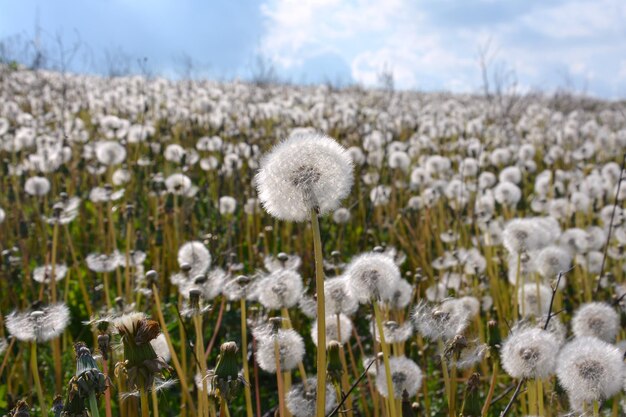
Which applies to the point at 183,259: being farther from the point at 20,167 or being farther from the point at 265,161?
the point at 20,167

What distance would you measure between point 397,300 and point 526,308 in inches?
28.4

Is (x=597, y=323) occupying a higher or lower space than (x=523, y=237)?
lower

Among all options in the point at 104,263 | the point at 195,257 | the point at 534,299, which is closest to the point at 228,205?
the point at 104,263

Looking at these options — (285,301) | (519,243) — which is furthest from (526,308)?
(285,301)

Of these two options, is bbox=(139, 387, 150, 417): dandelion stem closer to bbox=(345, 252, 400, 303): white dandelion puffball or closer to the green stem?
the green stem

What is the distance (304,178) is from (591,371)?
0.93 m

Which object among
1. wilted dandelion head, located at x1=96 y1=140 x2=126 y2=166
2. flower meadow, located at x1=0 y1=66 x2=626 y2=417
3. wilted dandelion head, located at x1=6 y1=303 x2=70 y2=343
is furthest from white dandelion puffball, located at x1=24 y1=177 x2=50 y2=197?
wilted dandelion head, located at x1=6 y1=303 x2=70 y2=343

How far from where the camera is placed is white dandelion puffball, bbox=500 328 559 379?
1.77 m

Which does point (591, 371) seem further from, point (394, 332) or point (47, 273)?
point (47, 273)

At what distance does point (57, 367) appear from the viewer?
2760 mm

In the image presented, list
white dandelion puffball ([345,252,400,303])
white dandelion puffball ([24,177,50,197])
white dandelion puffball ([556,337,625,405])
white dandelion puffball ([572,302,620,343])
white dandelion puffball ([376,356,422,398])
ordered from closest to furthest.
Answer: white dandelion puffball ([556,337,625,405])
white dandelion puffball ([345,252,400,303])
white dandelion puffball ([376,356,422,398])
white dandelion puffball ([572,302,620,343])
white dandelion puffball ([24,177,50,197])

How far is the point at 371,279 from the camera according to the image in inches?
73.1

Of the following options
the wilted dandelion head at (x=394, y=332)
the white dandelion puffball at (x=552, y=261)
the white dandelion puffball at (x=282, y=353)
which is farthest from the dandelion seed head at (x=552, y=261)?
the white dandelion puffball at (x=282, y=353)

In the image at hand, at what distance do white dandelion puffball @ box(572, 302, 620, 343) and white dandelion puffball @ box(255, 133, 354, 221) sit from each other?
50.1 inches
